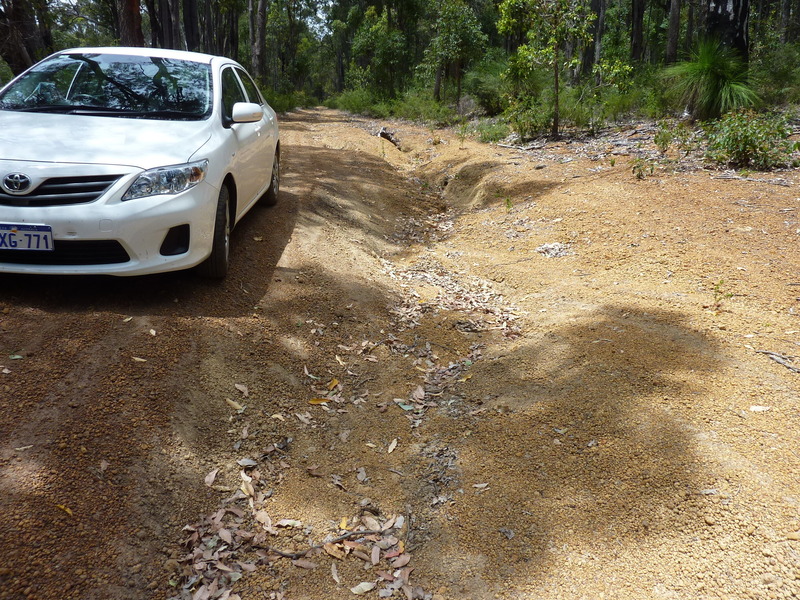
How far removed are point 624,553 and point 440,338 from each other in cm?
247

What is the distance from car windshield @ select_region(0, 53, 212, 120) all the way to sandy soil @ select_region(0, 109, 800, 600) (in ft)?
4.40

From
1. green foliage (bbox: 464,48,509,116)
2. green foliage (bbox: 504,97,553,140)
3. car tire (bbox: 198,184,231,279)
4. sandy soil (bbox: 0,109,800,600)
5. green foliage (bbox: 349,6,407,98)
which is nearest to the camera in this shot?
sandy soil (bbox: 0,109,800,600)

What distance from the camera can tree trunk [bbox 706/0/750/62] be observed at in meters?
10.6

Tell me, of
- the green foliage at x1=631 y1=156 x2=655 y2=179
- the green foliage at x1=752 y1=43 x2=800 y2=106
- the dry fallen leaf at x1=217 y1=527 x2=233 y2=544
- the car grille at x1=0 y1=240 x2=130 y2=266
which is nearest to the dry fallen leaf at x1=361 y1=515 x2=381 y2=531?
the dry fallen leaf at x1=217 y1=527 x2=233 y2=544

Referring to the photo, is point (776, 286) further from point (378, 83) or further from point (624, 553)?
point (378, 83)

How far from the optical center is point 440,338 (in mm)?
4770

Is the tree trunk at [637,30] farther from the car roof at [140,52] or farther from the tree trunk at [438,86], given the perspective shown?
the car roof at [140,52]

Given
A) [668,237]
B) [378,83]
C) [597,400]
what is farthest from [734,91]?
[378,83]

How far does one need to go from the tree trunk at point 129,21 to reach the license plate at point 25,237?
8.80 m

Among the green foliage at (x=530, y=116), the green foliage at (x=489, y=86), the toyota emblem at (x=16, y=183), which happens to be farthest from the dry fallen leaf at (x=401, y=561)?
the green foliage at (x=489, y=86)

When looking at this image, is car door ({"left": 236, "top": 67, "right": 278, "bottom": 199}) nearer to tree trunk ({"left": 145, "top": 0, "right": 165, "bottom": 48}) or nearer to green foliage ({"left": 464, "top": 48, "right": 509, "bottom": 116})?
green foliage ({"left": 464, "top": 48, "right": 509, "bottom": 116})

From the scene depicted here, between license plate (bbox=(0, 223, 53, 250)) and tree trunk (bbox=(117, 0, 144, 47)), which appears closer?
license plate (bbox=(0, 223, 53, 250))

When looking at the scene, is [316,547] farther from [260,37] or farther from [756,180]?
[260,37]

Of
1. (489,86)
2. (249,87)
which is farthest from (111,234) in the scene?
(489,86)
